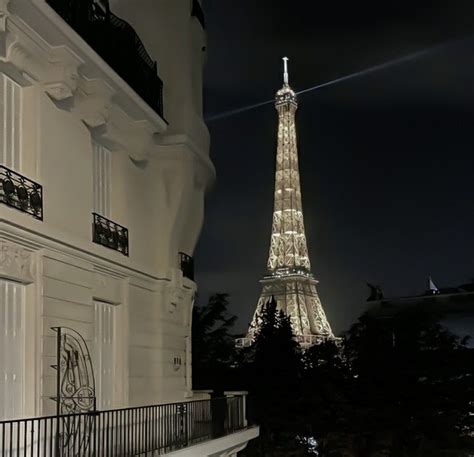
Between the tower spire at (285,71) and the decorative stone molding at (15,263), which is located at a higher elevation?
the tower spire at (285,71)

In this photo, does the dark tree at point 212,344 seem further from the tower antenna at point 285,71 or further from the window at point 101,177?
the tower antenna at point 285,71

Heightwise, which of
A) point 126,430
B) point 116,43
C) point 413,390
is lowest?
point 126,430

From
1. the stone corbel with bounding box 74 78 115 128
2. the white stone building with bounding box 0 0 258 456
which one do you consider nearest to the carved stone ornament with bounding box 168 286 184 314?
the white stone building with bounding box 0 0 258 456

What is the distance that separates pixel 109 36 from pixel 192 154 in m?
3.81

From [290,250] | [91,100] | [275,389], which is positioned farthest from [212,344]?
[290,250]

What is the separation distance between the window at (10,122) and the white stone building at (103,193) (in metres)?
0.03

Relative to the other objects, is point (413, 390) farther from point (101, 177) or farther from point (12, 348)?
point (12, 348)

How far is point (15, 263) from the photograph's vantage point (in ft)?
37.2

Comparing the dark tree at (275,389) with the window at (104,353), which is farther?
the dark tree at (275,389)

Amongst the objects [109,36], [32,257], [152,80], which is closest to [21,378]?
[32,257]

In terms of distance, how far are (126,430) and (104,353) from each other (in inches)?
68.3

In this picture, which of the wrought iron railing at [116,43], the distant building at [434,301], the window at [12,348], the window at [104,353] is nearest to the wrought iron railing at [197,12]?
the wrought iron railing at [116,43]

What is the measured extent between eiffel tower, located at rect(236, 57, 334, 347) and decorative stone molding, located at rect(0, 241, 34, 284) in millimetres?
51095

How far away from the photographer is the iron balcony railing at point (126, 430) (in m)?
10.9
